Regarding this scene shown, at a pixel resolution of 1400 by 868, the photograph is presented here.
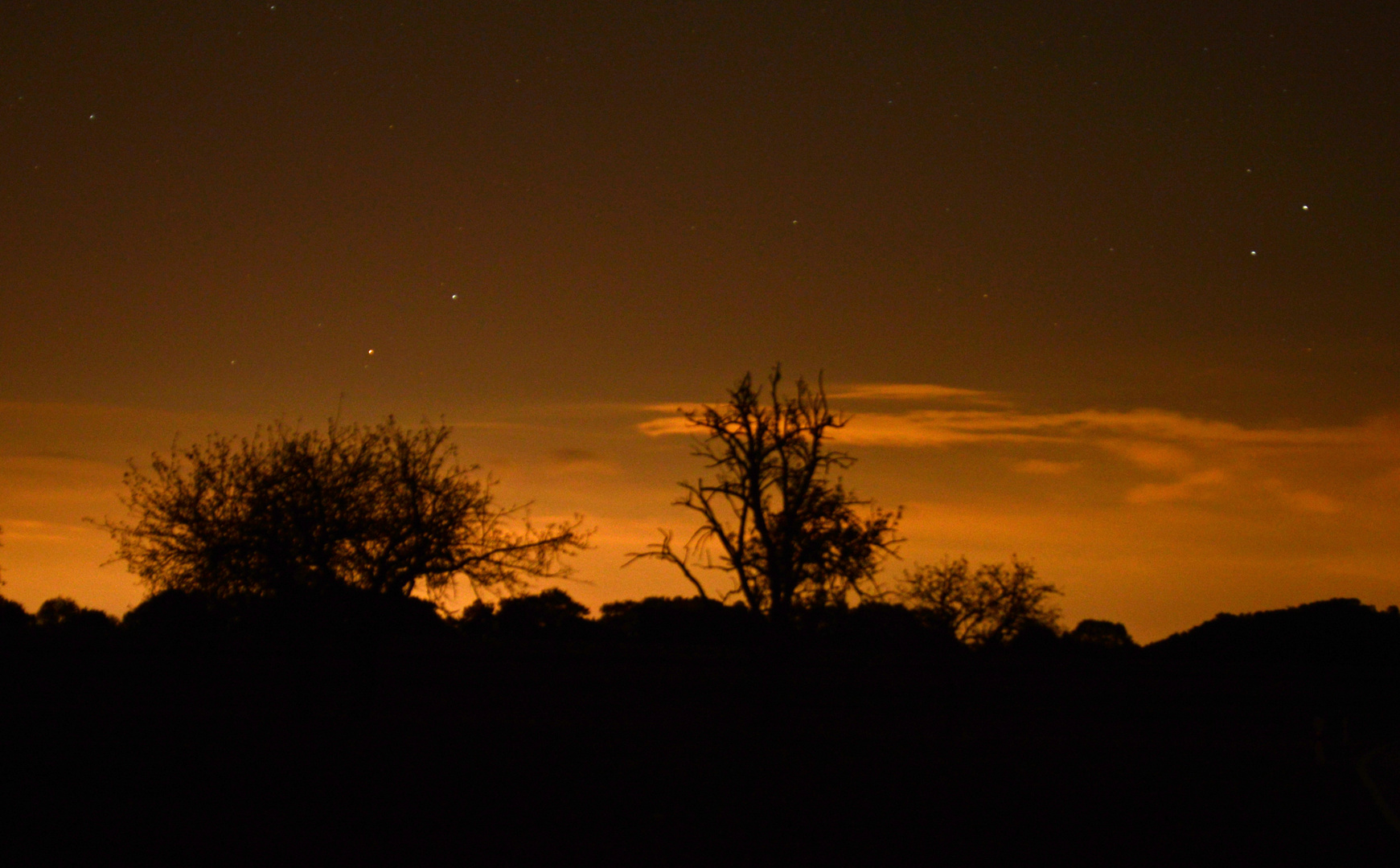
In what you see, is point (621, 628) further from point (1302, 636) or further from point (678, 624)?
point (1302, 636)

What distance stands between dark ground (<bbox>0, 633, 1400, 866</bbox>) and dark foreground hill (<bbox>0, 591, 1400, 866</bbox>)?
10 centimetres

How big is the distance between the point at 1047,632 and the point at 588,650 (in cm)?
4117

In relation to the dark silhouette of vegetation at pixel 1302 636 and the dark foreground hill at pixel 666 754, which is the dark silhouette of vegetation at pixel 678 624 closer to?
the dark foreground hill at pixel 666 754

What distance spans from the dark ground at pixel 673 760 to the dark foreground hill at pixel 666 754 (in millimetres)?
101

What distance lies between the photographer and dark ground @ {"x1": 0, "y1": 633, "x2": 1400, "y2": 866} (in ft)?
42.0

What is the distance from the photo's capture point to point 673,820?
1467 centimetres

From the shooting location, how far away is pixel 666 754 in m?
24.1

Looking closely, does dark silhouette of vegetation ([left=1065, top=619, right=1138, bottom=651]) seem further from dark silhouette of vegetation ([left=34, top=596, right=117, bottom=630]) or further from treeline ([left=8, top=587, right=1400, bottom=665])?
dark silhouette of vegetation ([left=34, top=596, right=117, bottom=630])

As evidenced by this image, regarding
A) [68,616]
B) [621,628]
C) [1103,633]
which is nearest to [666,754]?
[621,628]

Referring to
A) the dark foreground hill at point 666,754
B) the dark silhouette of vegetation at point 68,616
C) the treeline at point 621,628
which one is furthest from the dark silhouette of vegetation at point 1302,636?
the dark silhouette of vegetation at point 68,616

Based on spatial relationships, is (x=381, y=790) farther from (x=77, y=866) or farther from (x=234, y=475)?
(x=234, y=475)

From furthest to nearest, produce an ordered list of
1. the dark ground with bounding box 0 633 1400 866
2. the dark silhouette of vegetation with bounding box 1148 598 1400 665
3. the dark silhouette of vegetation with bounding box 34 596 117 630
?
1. the dark silhouette of vegetation with bounding box 1148 598 1400 665
2. the dark silhouette of vegetation with bounding box 34 596 117 630
3. the dark ground with bounding box 0 633 1400 866

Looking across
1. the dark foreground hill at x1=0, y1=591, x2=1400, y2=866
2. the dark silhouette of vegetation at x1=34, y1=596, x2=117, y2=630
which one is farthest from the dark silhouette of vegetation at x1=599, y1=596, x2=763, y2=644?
the dark silhouette of vegetation at x1=34, y1=596, x2=117, y2=630

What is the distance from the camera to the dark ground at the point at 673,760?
12.8 metres
